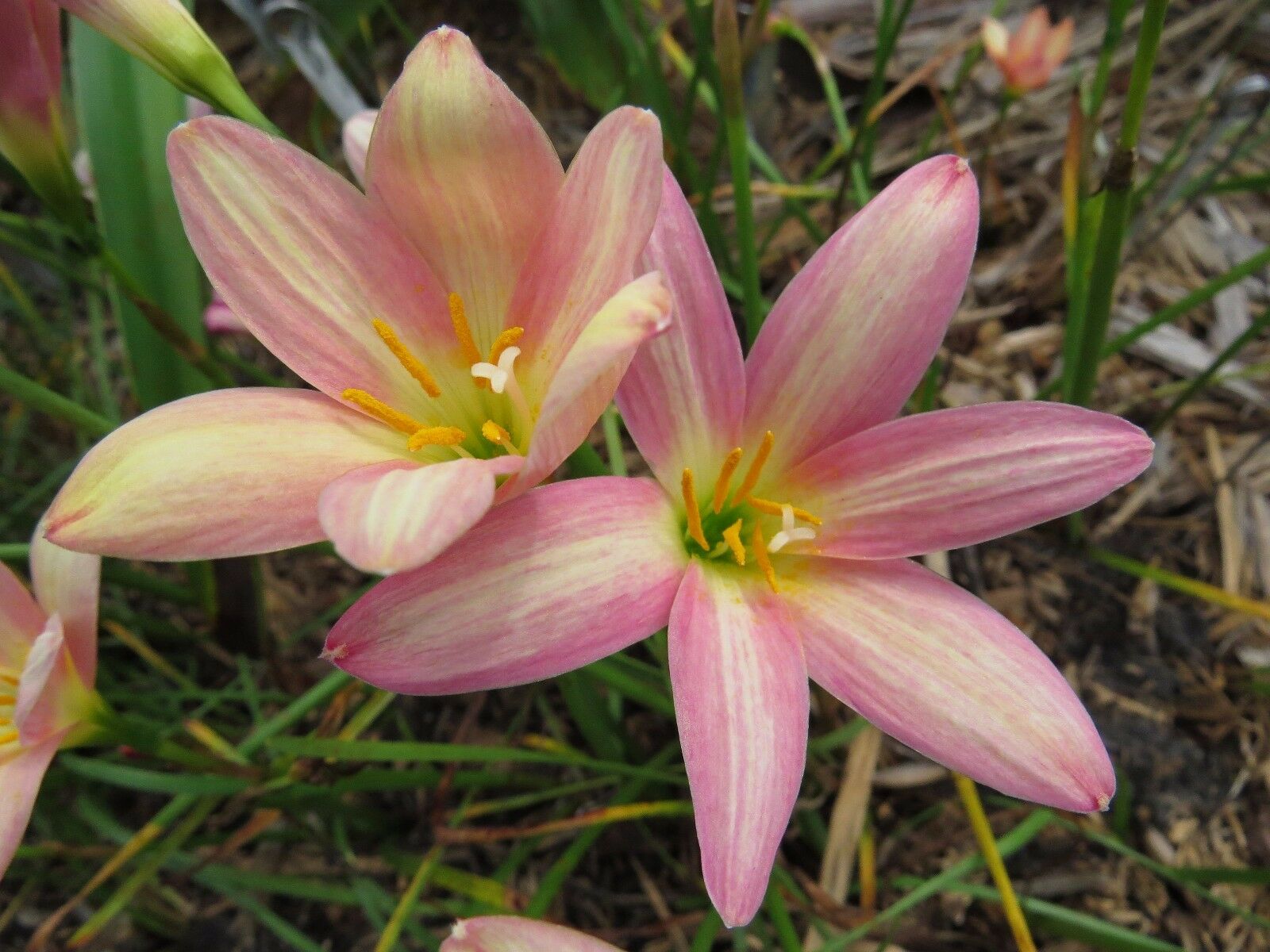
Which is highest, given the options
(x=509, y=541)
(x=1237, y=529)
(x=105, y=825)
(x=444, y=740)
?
(x=509, y=541)

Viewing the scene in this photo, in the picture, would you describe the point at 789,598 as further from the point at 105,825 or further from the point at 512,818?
the point at 105,825

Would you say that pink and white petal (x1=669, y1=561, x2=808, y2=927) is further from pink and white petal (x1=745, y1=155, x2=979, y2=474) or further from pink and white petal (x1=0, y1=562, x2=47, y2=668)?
pink and white petal (x1=0, y1=562, x2=47, y2=668)

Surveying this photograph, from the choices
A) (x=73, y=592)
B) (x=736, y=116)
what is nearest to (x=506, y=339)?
(x=736, y=116)

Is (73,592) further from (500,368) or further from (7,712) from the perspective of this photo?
(500,368)

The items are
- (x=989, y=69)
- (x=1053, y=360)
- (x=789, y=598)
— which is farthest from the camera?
(x=989, y=69)

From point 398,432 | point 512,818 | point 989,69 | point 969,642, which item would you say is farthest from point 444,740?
point 989,69

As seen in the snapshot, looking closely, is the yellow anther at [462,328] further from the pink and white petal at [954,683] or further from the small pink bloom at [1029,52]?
the small pink bloom at [1029,52]
